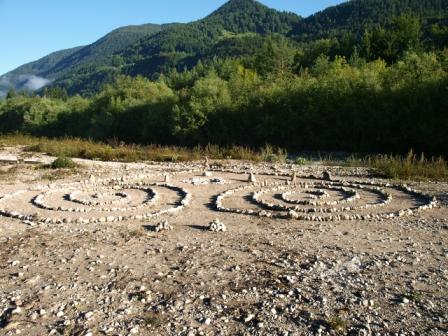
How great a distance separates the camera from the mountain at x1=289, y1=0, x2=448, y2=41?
403ft

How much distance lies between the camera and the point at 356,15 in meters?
145

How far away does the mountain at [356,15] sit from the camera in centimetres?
12294

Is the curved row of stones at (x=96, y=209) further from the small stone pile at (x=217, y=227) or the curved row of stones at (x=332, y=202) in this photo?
the small stone pile at (x=217, y=227)

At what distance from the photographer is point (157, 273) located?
27.8 feet

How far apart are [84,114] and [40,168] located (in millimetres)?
40556

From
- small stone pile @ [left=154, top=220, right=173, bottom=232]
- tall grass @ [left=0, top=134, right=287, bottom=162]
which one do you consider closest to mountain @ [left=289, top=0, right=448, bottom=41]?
tall grass @ [left=0, top=134, right=287, bottom=162]

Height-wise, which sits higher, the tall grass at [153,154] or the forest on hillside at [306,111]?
the forest on hillside at [306,111]

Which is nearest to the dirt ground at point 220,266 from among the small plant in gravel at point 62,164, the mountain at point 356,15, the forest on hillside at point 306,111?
the small plant in gravel at point 62,164

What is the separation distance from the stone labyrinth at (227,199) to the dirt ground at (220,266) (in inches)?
2.7

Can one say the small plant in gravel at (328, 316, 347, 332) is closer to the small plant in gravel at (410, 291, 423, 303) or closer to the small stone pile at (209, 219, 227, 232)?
the small plant in gravel at (410, 291, 423, 303)

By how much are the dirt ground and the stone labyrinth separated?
0.07 metres

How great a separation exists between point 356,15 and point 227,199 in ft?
475

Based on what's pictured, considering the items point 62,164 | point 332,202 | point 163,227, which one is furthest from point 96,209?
point 62,164

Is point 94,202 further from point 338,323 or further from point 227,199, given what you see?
point 338,323
